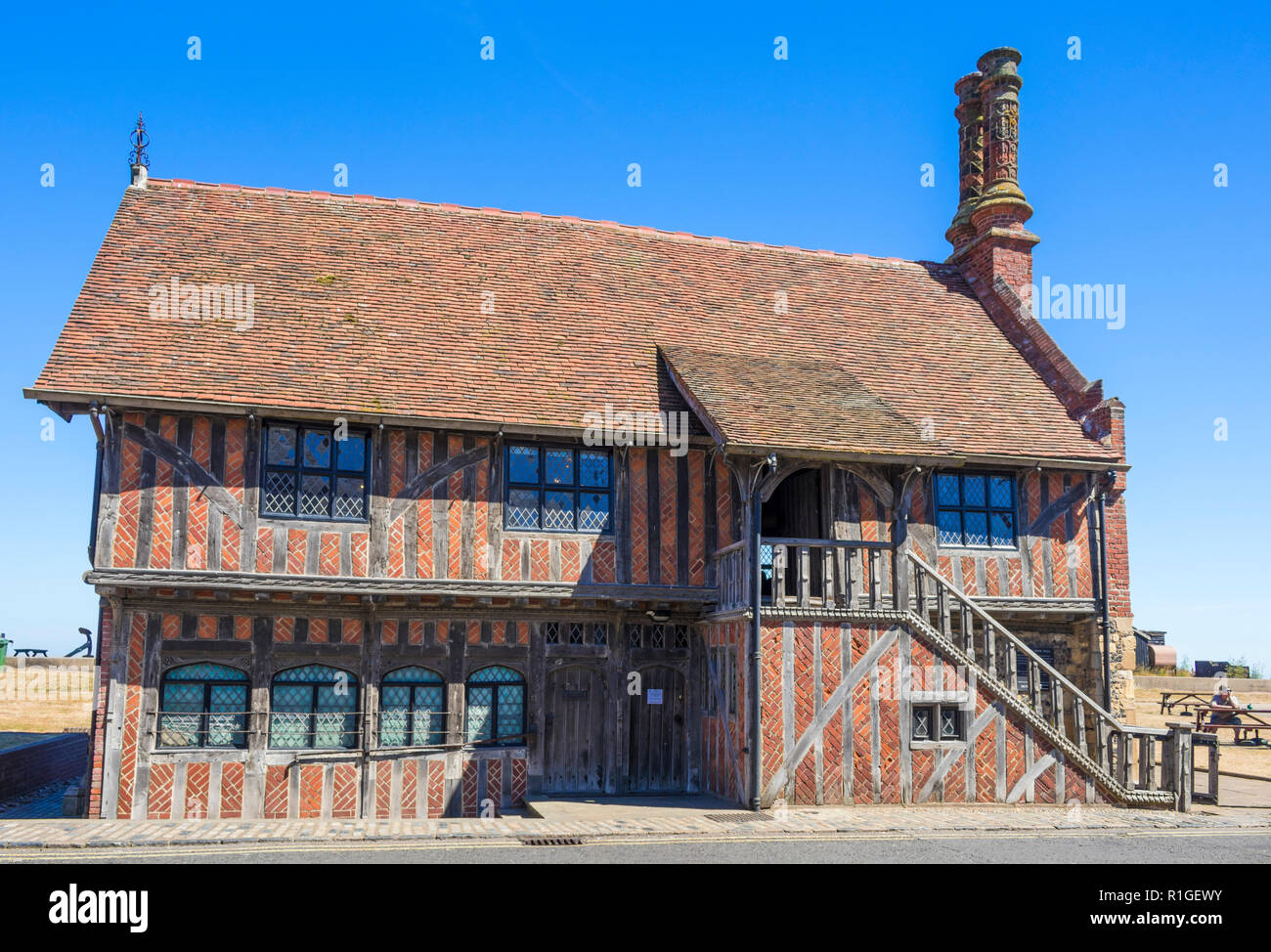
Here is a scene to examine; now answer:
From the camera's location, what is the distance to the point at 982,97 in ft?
71.8

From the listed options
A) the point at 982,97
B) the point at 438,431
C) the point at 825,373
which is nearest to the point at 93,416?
the point at 438,431

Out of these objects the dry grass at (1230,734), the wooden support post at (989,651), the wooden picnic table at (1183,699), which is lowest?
the dry grass at (1230,734)

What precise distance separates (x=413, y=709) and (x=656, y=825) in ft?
13.7

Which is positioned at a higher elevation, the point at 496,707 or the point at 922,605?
the point at 922,605

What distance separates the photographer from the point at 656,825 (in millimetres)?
12664

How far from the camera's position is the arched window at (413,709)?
49.3ft

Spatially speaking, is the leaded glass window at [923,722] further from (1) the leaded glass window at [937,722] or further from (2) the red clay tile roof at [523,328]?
(2) the red clay tile roof at [523,328]

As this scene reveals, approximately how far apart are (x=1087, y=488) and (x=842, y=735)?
6339 millimetres

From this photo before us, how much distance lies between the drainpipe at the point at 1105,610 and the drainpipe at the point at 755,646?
20.7 ft

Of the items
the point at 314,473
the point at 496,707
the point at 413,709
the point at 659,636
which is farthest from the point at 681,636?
the point at 314,473

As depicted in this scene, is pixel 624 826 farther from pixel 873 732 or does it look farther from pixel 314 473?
pixel 314 473

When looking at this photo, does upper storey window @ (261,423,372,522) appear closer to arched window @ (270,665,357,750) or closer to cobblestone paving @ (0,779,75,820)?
arched window @ (270,665,357,750)

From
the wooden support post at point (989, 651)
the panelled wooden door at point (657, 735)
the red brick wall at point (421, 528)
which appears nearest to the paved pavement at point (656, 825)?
the panelled wooden door at point (657, 735)

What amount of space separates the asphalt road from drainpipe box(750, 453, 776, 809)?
6.38 feet
